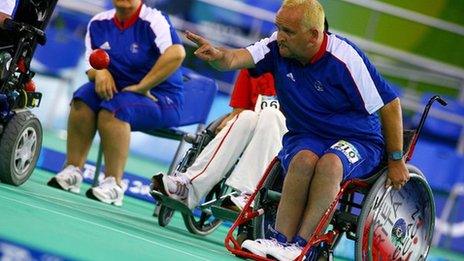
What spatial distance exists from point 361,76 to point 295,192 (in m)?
0.53

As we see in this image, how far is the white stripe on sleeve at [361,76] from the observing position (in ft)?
18.1

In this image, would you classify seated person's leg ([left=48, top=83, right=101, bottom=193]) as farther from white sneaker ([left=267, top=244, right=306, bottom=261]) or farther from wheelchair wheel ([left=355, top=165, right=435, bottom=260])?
white sneaker ([left=267, top=244, right=306, bottom=261])

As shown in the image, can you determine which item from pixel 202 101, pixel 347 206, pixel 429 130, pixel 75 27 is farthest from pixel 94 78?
pixel 429 130

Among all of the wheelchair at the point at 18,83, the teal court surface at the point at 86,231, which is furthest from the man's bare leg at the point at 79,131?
the wheelchair at the point at 18,83

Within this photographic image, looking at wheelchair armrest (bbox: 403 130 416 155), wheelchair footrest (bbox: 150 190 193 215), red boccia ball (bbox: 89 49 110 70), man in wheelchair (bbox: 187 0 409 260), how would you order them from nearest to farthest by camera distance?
man in wheelchair (bbox: 187 0 409 260)
wheelchair armrest (bbox: 403 130 416 155)
wheelchair footrest (bbox: 150 190 193 215)
red boccia ball (bbox: 89 49 110 70)

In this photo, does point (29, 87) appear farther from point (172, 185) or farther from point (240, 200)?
point (240, 200)

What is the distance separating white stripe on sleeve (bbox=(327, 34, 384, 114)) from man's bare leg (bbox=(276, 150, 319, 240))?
0.31 m

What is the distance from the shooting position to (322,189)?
211 inches

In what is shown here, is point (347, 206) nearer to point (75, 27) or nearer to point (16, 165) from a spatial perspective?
point (16, 165)

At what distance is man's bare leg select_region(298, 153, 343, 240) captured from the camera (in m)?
5.36

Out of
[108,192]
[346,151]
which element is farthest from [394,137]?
[108,192]

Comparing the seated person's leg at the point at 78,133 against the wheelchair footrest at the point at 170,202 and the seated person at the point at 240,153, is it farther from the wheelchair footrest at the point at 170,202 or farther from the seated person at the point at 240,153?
the wheelchair footrest at the point at 170,202

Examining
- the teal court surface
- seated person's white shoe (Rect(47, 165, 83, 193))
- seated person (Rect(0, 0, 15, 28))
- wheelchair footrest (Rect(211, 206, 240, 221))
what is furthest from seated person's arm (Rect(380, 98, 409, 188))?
seated person's white shoe (Rect(47, 165, 83, 193))

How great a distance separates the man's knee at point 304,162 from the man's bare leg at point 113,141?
2.26 m
